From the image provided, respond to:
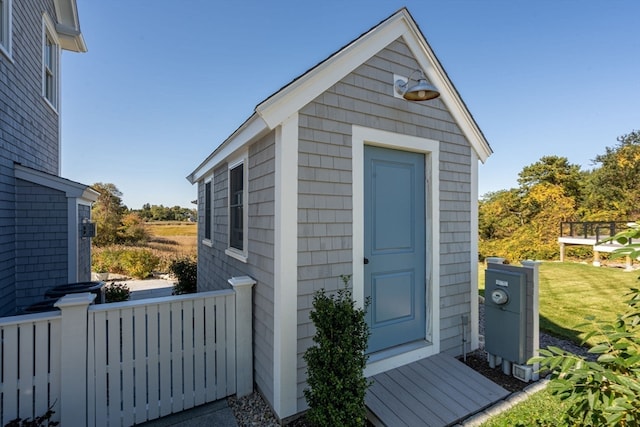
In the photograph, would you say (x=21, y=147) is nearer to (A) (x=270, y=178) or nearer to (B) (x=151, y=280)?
(A) (x=270, y=178)

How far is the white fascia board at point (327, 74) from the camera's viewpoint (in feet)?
9.06

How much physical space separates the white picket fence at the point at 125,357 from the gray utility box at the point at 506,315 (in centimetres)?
295

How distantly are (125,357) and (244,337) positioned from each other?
3.63 ft

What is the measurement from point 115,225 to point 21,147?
42.9 ft

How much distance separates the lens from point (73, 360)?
246 centimetres

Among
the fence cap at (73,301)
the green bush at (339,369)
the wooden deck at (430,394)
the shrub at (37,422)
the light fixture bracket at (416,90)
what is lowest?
the wooden deck at (430,394)

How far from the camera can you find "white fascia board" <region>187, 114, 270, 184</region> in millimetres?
3101

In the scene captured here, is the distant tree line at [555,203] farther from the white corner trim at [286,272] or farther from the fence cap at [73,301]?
the fence cap at [73,301]

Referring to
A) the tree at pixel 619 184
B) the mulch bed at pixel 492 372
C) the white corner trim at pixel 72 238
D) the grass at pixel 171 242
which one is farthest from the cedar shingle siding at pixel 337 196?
the tree at pixel 619 184

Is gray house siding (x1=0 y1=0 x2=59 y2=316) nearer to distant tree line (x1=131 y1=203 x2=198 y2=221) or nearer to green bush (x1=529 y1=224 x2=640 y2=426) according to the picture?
green bush (x1=529 y1=224 x2=640 y2=426)

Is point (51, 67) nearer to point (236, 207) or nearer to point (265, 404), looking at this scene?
point (236, 207)

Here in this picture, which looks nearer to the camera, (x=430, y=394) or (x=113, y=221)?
(x=430, y=394)

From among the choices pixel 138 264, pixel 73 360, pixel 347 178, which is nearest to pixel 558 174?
pixel 347 178

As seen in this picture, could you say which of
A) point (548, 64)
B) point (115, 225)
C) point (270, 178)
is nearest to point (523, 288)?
point (270, 178)
